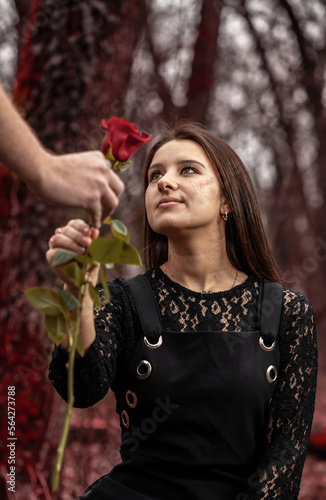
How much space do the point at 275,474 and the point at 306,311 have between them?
22.8 inches

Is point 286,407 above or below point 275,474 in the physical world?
above

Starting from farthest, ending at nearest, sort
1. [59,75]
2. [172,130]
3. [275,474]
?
[59,75] < [172,130] < [275,474]

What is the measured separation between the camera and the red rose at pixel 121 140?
1.41 metres

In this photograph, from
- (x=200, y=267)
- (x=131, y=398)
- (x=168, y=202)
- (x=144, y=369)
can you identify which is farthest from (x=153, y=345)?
(x=168, y=202)

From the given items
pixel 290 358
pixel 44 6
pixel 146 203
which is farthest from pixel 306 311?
A: pixel 44 6

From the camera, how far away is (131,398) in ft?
6.27

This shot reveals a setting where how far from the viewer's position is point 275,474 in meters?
1.86

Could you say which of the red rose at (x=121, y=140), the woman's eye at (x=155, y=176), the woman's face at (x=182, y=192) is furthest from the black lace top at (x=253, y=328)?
the red rose at (x=121, y=140)

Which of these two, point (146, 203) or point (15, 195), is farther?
point (15, 195)

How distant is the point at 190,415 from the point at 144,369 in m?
0.21

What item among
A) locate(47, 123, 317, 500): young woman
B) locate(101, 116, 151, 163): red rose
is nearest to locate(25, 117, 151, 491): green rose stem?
locate(101, 116, 151, 163): red rose

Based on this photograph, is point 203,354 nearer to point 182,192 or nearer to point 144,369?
point 144,369

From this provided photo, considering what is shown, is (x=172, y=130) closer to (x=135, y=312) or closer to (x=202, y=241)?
(x=202, y=241)

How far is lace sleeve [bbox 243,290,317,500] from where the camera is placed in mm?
1866
